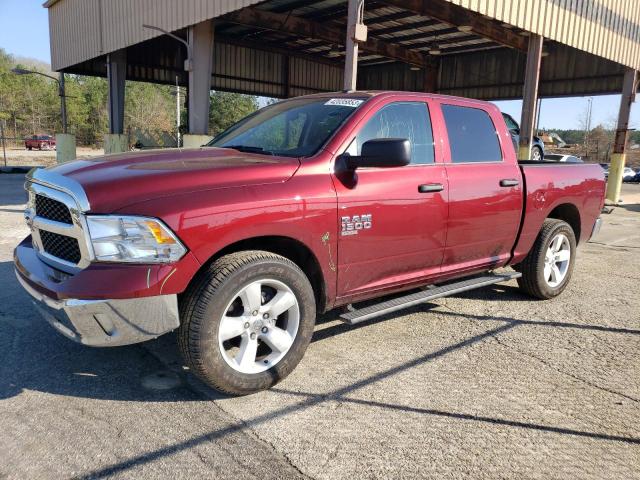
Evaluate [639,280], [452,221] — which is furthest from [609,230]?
[452,221]

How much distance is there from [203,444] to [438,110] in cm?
305

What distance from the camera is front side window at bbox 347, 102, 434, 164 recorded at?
142 inches

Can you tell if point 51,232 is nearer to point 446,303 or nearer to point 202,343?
point 202,343

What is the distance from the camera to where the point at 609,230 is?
1041 cm

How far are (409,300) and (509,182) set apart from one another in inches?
61.6

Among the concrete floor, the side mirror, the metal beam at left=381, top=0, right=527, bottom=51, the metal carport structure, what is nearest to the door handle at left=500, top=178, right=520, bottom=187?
the concrete floor

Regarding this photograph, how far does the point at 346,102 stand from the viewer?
374cm

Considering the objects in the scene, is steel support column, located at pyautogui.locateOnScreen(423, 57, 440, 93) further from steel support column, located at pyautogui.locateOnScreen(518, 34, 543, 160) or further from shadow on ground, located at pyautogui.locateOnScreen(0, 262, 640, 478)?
shadow on ground, located at pyautogui.locateOnScreen(0, 262, 640, 478)

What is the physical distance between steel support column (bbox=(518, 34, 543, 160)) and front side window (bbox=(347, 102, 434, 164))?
9.79m

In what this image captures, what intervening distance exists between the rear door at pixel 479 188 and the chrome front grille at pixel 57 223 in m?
2.65

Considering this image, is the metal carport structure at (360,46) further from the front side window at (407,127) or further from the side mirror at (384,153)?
the side mirror at (384,153)

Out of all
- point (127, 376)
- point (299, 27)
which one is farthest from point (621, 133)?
point (127, 376)

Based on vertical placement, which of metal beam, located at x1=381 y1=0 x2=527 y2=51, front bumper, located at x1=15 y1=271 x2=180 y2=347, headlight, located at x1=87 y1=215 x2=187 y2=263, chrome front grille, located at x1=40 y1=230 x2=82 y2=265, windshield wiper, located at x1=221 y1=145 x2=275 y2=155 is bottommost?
front bumper, located at x1=15 y1=271 x2=180 y2=347

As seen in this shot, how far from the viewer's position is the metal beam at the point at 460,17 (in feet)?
38.9
